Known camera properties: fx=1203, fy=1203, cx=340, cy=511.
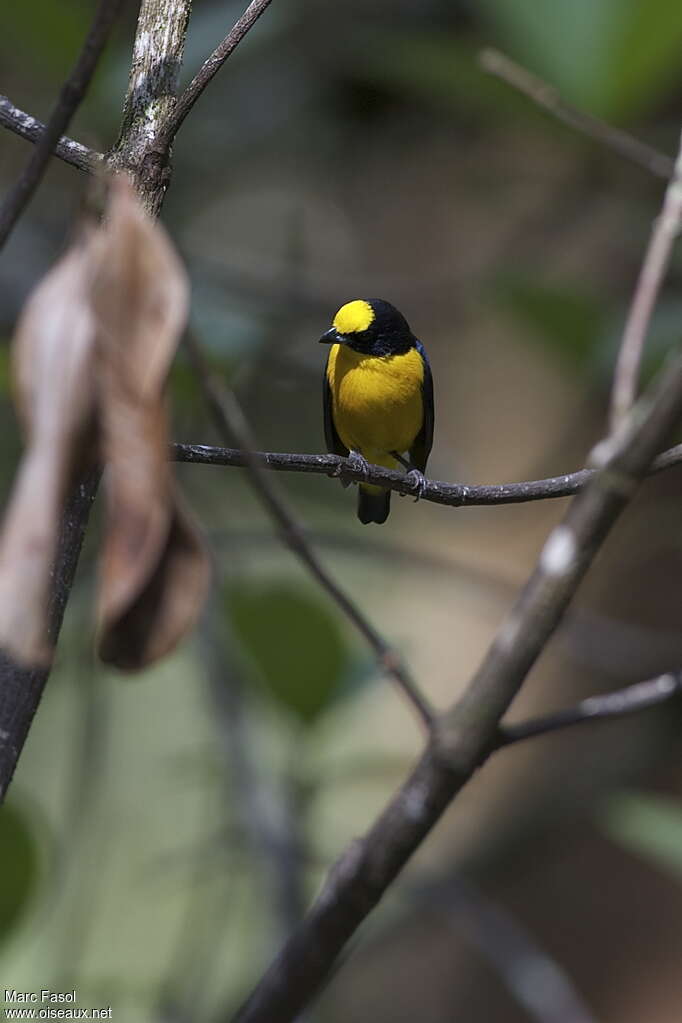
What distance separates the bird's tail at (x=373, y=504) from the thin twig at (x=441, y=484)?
1.82 metres

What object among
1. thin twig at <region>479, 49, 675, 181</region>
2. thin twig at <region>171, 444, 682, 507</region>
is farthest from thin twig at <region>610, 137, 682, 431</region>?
thin twig at <region>479, 49, 675, 181</region>

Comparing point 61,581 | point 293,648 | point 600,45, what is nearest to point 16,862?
point 293,648

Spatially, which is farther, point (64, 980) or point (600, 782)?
point (600, 782)

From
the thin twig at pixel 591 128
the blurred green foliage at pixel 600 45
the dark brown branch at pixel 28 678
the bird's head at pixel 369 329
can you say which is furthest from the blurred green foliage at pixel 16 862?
the blurred green foliage at pixel 600 45

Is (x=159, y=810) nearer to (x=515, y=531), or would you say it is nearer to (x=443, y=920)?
(x=443, y=920)

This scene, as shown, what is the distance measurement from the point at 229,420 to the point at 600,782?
3269 millimetres

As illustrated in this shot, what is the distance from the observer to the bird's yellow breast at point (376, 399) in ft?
11.3

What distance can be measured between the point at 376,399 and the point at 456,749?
2.36 metres

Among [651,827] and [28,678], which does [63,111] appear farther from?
[651,827]

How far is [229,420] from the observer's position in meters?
1.13

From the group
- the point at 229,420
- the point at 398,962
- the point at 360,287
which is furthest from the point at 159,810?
the point at 229,420

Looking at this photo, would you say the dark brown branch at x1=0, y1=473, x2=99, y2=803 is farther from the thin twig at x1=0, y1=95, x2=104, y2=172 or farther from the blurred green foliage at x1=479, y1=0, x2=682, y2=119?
the blurred green foliage at x1=479, y1=0, x2=682, y2=119

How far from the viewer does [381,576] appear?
198 inches

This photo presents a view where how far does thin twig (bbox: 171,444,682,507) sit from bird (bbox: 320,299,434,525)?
160cm
